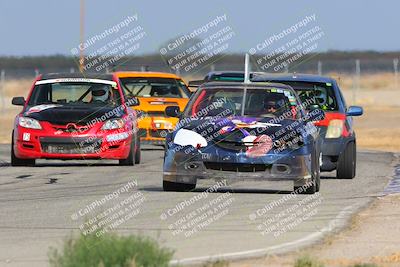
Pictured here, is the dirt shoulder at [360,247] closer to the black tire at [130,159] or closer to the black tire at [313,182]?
the black tire at [313,182]

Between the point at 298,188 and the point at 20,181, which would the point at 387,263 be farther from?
the point at 20,181

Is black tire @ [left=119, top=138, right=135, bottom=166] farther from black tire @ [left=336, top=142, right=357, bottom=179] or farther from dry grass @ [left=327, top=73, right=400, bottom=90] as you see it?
dry grass @ [left=327, top=73, right=400, bottom=90]

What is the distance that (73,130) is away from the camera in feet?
70.7

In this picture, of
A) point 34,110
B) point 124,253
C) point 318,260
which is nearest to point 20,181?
point 34,110

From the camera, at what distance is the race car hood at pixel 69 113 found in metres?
21.6

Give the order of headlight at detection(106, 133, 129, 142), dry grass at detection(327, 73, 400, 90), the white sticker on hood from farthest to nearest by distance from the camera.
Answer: dry grass at detection(327, 73, 400, 90) < the white sticker on hood < headlight at detection(106, 133, 129, 142)

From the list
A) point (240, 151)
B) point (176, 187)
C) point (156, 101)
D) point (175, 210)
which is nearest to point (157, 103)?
point (156, 101)

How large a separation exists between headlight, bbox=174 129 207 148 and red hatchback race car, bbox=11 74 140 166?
16.7 feet

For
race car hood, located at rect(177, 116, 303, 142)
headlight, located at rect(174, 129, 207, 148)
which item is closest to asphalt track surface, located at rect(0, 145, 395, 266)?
headlight, located at rect(174, 129, 207, 148)

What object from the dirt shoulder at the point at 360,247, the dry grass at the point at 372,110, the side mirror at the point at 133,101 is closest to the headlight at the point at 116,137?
the side mirror at the point at 133,101

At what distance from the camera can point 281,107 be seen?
17797mm

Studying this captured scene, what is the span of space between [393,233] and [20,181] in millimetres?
7903

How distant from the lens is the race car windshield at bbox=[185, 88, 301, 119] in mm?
17469

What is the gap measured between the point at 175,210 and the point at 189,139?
2.02 meters
